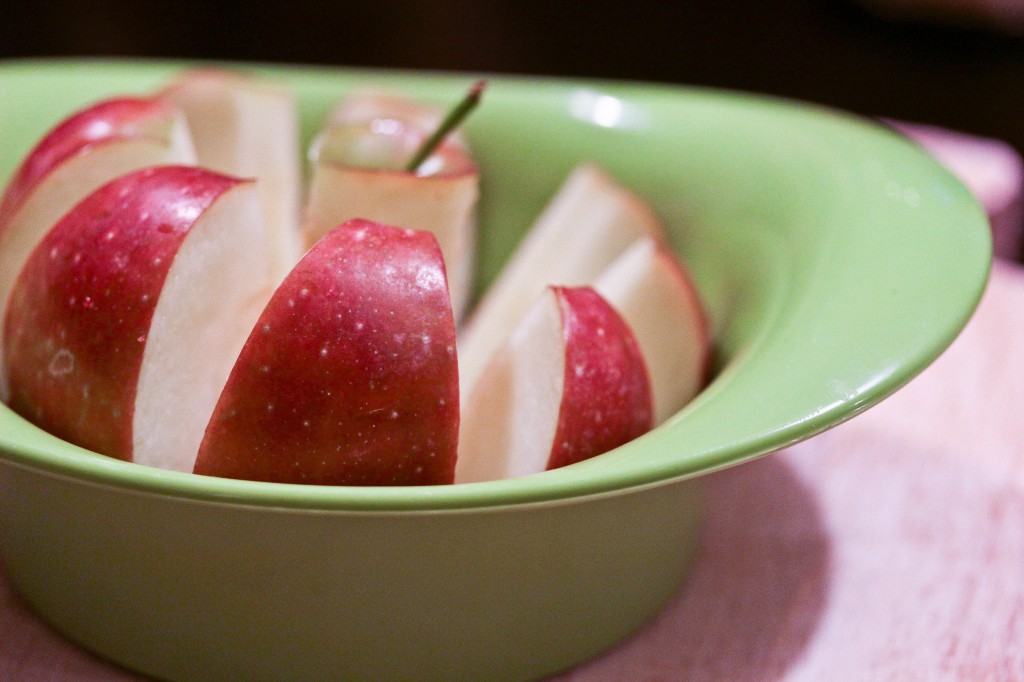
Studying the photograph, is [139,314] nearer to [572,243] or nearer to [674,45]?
[572,243]

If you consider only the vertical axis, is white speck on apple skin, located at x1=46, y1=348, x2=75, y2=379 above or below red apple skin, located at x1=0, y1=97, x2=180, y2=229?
below

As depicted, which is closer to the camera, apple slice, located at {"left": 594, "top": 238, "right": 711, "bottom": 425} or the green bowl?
the green bowl

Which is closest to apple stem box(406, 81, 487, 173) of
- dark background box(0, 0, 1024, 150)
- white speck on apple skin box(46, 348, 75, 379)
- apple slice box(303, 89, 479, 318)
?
apple slice box(303, 89, 479, 318)

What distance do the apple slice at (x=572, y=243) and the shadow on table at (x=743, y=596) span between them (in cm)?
17

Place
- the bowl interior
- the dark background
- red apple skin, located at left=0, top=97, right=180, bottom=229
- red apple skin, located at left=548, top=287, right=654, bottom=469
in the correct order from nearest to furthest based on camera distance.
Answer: the bowl interior → red apple skin, located at left=548, top=287, right=654, bottom=469 → red apple skin, located at left=0, top=97, right=180, bottom=229 → the dark background

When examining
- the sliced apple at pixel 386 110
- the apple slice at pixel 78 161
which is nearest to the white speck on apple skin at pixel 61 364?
the apple slice at pixel 78 161

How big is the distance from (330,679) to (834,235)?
34 cm

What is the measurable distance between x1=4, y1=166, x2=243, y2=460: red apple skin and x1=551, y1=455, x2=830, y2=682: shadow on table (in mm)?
238

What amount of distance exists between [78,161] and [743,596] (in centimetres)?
42

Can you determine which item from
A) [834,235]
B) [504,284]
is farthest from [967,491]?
[504,284]

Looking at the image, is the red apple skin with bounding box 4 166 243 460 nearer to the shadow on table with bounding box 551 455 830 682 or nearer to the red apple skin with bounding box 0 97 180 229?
the red apple skin with bounding box 0 97 180 229

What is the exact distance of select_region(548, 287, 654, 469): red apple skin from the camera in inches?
18.0

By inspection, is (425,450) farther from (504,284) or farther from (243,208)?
(504,284)

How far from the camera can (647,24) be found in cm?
215
